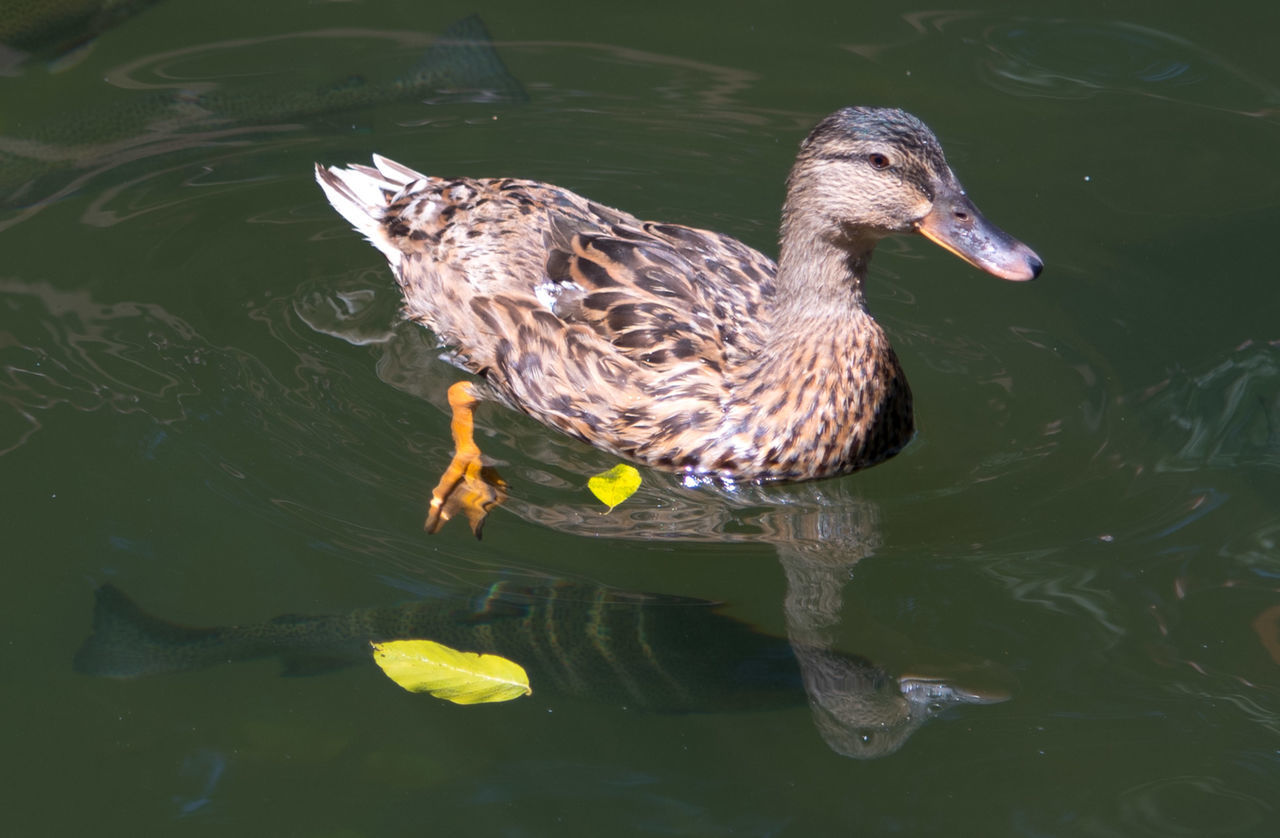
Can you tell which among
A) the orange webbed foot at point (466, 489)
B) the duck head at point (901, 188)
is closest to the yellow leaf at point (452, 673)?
the orange webbed foot at point (466, 489)

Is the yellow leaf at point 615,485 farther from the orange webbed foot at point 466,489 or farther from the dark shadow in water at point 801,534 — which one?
the orange webbed foot at point 466,489

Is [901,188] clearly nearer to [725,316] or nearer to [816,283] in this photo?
[816,283]

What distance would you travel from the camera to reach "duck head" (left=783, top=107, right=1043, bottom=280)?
5320 mm

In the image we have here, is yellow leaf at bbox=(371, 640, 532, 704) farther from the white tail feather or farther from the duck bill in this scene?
the white tail feather

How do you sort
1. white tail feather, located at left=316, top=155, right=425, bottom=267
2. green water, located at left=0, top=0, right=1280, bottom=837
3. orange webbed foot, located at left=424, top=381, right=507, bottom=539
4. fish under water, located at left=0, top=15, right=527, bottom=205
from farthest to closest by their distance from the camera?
fish under water, located at left=0, top=15, right=527, bottom=205
white tail feather, located at left=316, top=155, right=425, bottom=267
orange webbed foot, located at left=424, top=381, right=507, bottom=539
green water, located at left=0, top=0, right=1280, bottom=837

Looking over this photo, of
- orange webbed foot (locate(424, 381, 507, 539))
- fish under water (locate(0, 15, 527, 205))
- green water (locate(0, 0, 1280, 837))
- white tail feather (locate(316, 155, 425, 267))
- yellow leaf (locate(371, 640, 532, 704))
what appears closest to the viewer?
green water (locate(0, 0, 1280, 837))

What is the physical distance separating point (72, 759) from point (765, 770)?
237 centimetres

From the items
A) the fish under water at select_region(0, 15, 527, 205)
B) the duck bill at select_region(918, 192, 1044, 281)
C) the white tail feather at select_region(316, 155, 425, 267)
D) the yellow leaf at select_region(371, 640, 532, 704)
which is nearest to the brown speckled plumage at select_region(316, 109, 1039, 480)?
the duck bill at select_region(918, 192, 1044, 281)

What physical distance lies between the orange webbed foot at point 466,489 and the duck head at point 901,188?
1804 mm

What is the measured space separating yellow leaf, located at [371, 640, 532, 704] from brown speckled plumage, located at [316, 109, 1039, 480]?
1326mm

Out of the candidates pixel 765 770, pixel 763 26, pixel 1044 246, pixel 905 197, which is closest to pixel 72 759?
pixel 765 770

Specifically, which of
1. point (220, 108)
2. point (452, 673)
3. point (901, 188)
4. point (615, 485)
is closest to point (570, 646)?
point (452, 673)

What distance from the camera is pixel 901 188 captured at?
533 cm

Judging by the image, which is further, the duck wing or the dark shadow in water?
the duck wing
